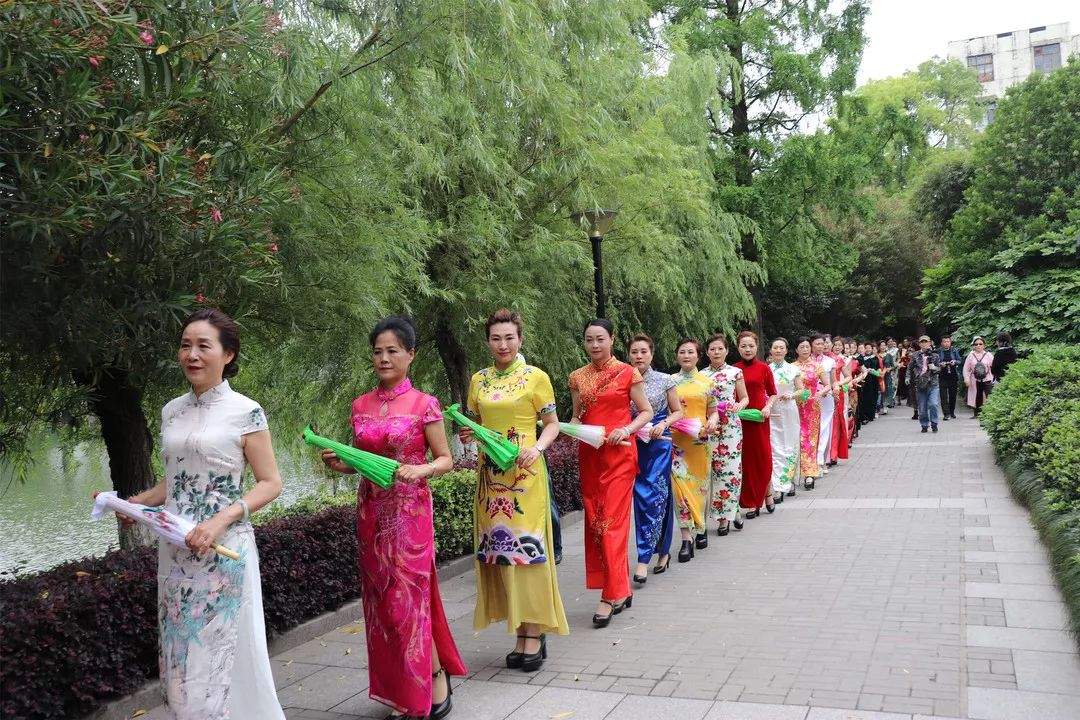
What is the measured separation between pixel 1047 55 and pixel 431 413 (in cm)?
8398

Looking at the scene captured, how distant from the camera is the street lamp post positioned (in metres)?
10.6

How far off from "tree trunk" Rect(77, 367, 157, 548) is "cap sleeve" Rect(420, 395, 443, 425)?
298 cm

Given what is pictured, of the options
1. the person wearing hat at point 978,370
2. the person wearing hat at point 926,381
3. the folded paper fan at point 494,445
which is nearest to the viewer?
the folded paper fan at point 494,445

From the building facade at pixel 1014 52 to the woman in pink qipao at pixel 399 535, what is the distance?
3053 inches

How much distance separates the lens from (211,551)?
11.1 ft

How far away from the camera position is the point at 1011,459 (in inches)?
466

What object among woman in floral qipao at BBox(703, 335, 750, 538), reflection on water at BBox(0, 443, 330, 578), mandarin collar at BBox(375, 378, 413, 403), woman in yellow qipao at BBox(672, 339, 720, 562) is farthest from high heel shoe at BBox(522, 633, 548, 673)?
woman in floral qipao at BBox(703, 335, 750, 538)

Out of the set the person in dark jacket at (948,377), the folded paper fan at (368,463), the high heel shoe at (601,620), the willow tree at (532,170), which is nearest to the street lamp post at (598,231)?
the willow tree at (532,170)

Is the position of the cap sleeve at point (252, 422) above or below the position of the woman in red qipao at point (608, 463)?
above

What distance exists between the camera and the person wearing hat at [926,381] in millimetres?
19000

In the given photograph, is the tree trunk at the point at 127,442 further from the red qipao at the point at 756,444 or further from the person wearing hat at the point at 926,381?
the person wearing hat at the point at 926,381

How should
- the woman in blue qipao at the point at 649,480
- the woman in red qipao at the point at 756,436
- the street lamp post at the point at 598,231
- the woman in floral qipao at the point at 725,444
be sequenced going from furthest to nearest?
the street lamp post at the point at 598,231 → the woman in red qipao at the point at 756,436 → the woman in floral qipao at the point at 725,444 → the woman in blue qipao at the point at 649,480

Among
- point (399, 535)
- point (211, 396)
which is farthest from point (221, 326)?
point (399, 535)

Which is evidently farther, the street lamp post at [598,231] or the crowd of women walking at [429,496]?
the street lamp post at [598,231]
